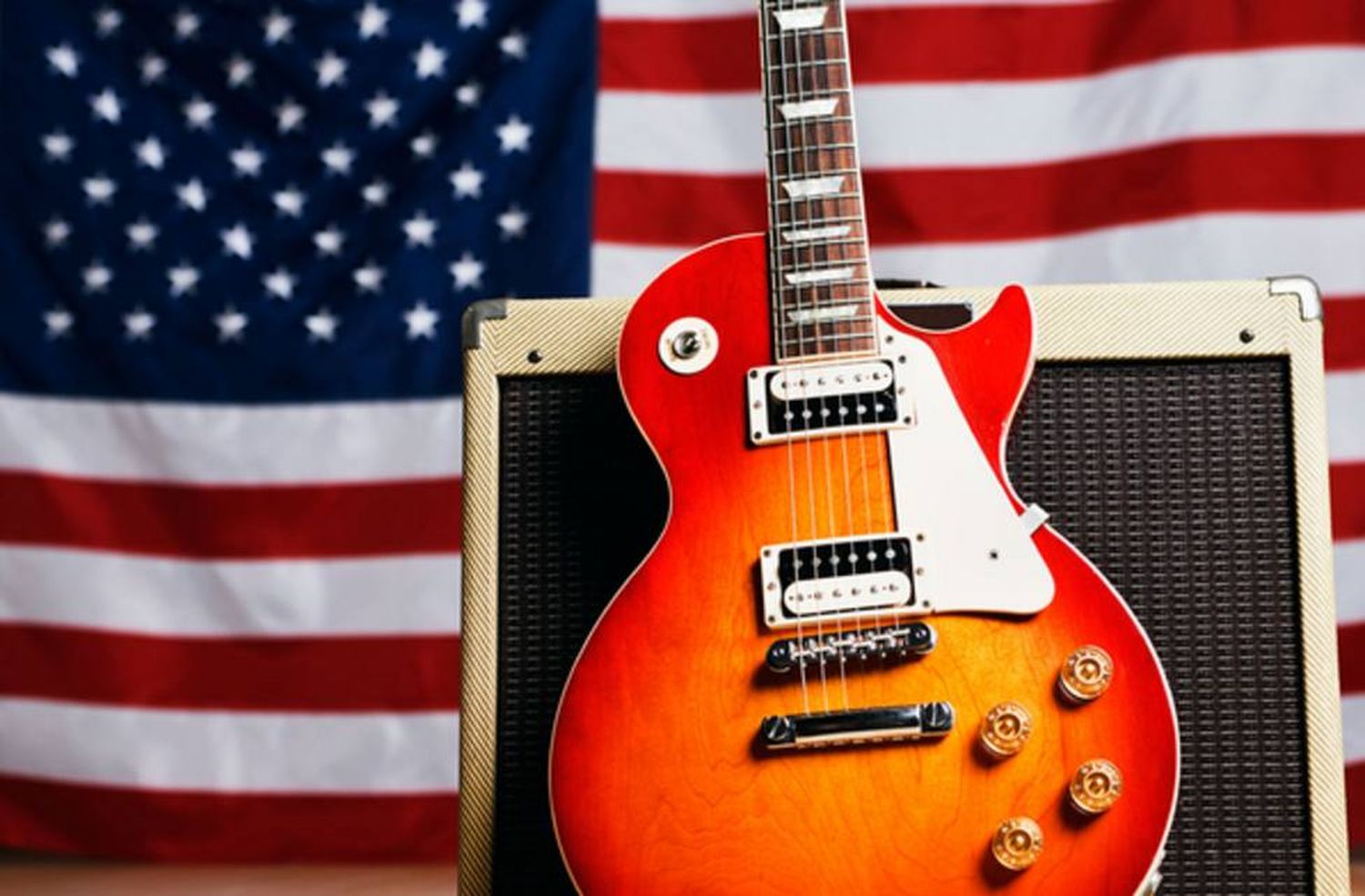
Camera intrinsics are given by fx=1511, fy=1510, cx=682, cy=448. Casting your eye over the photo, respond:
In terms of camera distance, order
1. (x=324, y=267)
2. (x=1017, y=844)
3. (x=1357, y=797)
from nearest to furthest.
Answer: (x=1017, y=844), (x=1357, y=797), (x=324, y=267)

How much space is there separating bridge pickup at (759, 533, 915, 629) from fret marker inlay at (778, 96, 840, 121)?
1.24 ft

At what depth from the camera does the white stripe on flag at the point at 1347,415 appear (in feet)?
6.91

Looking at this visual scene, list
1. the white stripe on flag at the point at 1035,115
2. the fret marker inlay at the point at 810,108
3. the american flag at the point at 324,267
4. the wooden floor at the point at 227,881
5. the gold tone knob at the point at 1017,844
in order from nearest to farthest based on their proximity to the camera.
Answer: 1. the gold tone knob at the point at 1017,844
2. the fret marker inlay at the point at 810,108
3. the wooden floor at the point at 227,881
4. the white stripe on flag at the point at 1035,115
5. the american flag at the point at 324,267

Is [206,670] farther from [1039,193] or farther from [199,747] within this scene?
[1039,193]

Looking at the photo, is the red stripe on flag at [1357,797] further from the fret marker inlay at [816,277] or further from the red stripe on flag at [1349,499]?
the fret marker inlay at [816,277]

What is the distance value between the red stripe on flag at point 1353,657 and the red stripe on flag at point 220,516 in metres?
1.30

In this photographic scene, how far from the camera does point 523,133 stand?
2.35m

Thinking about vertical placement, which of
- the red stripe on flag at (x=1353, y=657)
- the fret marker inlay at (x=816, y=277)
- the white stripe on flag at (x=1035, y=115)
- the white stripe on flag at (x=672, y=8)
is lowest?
the red stripe on flag at (x=1353, y=657)

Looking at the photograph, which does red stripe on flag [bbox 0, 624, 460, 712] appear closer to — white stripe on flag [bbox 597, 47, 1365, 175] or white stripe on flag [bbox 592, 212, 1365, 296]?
white stripe on flag [bbox 592, 212, 1365, 296]

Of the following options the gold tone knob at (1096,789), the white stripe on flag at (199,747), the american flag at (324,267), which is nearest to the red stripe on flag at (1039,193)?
the american flag at (324,267)

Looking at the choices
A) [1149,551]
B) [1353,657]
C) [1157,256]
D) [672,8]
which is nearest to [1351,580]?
[1353,657]

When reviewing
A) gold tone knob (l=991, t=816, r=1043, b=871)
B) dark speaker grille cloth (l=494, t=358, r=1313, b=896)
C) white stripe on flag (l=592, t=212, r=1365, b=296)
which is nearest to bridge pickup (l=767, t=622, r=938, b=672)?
gold tone knob (l=991, t=816, r=1043, b=871)

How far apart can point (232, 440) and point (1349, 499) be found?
1.64m

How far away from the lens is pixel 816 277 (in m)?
1.22
